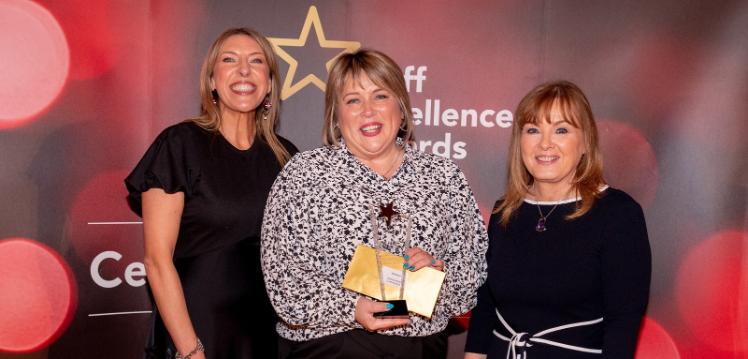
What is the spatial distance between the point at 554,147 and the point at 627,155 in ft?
5.46

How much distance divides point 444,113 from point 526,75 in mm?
510

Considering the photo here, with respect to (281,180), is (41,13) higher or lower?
higher

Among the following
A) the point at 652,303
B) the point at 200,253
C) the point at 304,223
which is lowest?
the point at 652,303

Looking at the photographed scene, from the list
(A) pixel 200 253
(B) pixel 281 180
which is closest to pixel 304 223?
(B) pixel 281 180

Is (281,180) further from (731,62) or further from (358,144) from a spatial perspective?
(731,62)

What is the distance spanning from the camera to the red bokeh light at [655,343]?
12.2ft

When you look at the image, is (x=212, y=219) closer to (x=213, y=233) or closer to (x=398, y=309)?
(x=213, y=233)

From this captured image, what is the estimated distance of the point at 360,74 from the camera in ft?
7.14

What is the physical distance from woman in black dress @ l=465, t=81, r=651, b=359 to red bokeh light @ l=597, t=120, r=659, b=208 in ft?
4.80

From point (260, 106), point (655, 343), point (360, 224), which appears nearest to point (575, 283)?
point (360, 224)

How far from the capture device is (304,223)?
2045mm

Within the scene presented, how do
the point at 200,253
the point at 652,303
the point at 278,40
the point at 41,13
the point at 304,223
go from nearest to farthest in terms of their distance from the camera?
1. the point at 304,223
2. the point at 200,253
3. the point at 41,13
4. the point at 278,40
5. the point at 652,303

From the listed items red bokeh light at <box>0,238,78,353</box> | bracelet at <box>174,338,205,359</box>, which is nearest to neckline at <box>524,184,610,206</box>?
bracelet at <box>174,338,205,359</box>

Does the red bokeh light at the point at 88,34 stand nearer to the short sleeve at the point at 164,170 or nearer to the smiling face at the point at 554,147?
the short sleeve at the point at 164,170
